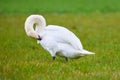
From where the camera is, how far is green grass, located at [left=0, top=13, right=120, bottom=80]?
911 centimetres

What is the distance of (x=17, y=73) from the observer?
9.28m

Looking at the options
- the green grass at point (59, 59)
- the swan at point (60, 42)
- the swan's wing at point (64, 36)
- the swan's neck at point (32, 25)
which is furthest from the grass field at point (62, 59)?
the swan's neck at point (32, 25)

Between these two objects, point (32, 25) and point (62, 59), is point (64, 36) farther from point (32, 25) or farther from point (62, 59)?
point (62, 59)

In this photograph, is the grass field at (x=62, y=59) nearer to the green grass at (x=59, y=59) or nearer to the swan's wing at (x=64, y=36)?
the green grass at (x=59, y=59)

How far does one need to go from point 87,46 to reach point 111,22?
363 inches

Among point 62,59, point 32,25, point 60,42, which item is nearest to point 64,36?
point 60,42

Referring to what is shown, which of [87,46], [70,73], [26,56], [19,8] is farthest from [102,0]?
[70,73]

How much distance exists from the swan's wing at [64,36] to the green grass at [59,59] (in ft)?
1.23

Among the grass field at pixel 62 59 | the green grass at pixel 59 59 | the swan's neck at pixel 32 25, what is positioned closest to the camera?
the green grass at pixel 59 59

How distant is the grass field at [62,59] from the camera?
9.22m

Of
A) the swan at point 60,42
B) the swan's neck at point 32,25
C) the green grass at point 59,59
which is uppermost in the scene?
the swan's neck at point 32,25

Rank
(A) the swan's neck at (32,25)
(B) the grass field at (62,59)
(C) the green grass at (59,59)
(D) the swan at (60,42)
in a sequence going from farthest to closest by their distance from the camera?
(A) the swan's neck at (32,25), (D) the swan at (60,42), (B) the grass field at (62,59), (C) the green grass at (59,59)

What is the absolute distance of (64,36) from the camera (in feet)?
Result: 35.4

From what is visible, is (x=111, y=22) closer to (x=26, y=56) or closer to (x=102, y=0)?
(x=26, y=56)
